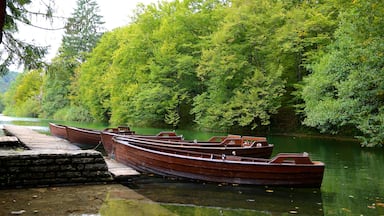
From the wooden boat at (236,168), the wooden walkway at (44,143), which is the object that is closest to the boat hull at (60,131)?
the wooden walkway at (44,143)

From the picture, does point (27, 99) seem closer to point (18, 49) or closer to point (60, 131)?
point (60, 131)

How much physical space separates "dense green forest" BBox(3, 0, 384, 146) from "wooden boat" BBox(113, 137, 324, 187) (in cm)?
367

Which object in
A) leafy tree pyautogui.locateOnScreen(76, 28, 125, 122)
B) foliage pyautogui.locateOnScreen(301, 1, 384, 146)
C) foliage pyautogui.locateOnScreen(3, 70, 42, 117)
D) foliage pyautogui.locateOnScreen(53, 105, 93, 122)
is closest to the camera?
foliage pyautogui.locateOnScreen(301, 1, 384, 146)

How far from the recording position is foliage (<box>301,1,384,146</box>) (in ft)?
44.6

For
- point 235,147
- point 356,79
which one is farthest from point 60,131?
point 356,79

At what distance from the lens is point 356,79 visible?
15.4 metres

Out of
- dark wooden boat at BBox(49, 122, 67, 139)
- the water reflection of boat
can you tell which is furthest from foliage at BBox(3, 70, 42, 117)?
the water reflection of boat

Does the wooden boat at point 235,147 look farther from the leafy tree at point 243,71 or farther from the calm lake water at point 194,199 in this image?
the leafy tree at point 243,71

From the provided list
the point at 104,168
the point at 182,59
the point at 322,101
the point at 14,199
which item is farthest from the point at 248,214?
the point at 182,59

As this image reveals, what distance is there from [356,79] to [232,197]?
36.6ft

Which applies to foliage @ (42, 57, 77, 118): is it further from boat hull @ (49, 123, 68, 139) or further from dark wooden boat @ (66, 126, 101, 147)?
dark wooden boat @ (66, 126, 101, 147)

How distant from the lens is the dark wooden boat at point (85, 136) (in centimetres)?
1590

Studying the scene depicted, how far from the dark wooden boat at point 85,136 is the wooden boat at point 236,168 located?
7110 millimetres

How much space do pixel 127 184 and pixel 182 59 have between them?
73.1 ft
